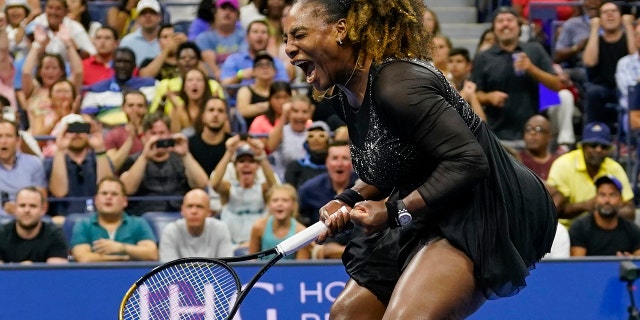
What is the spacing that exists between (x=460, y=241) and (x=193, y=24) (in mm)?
7480

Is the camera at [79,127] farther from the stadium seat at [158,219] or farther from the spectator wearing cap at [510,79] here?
the spectator wearing cap at [510,79]

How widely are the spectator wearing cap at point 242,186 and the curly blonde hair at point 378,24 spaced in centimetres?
423

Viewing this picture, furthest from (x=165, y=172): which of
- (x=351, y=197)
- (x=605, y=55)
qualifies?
(x=351, y=197)

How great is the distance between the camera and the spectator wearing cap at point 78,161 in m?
8.84

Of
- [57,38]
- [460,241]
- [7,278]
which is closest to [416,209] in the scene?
[460,241]

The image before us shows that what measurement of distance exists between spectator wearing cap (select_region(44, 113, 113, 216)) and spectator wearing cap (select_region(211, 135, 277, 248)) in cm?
84

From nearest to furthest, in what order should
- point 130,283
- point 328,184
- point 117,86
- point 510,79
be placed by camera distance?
point 130,283 → point 328,184 → point 510,79 → point 117,86

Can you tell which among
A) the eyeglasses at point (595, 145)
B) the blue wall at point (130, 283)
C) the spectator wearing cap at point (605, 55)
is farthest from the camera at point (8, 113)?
the spectator wearing cap at point (605, 55)

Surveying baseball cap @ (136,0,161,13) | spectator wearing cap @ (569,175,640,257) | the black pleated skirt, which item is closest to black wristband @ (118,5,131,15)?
baseball cap @ (136,0,161,13)

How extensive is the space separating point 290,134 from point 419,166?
16.5 feet

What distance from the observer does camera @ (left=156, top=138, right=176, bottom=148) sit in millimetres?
8820

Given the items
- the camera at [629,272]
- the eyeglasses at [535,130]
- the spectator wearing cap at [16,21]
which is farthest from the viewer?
the spectator wearing cap at [16,21]

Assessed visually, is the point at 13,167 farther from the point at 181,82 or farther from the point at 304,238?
the point at 304,238

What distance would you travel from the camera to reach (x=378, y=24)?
4223mm
